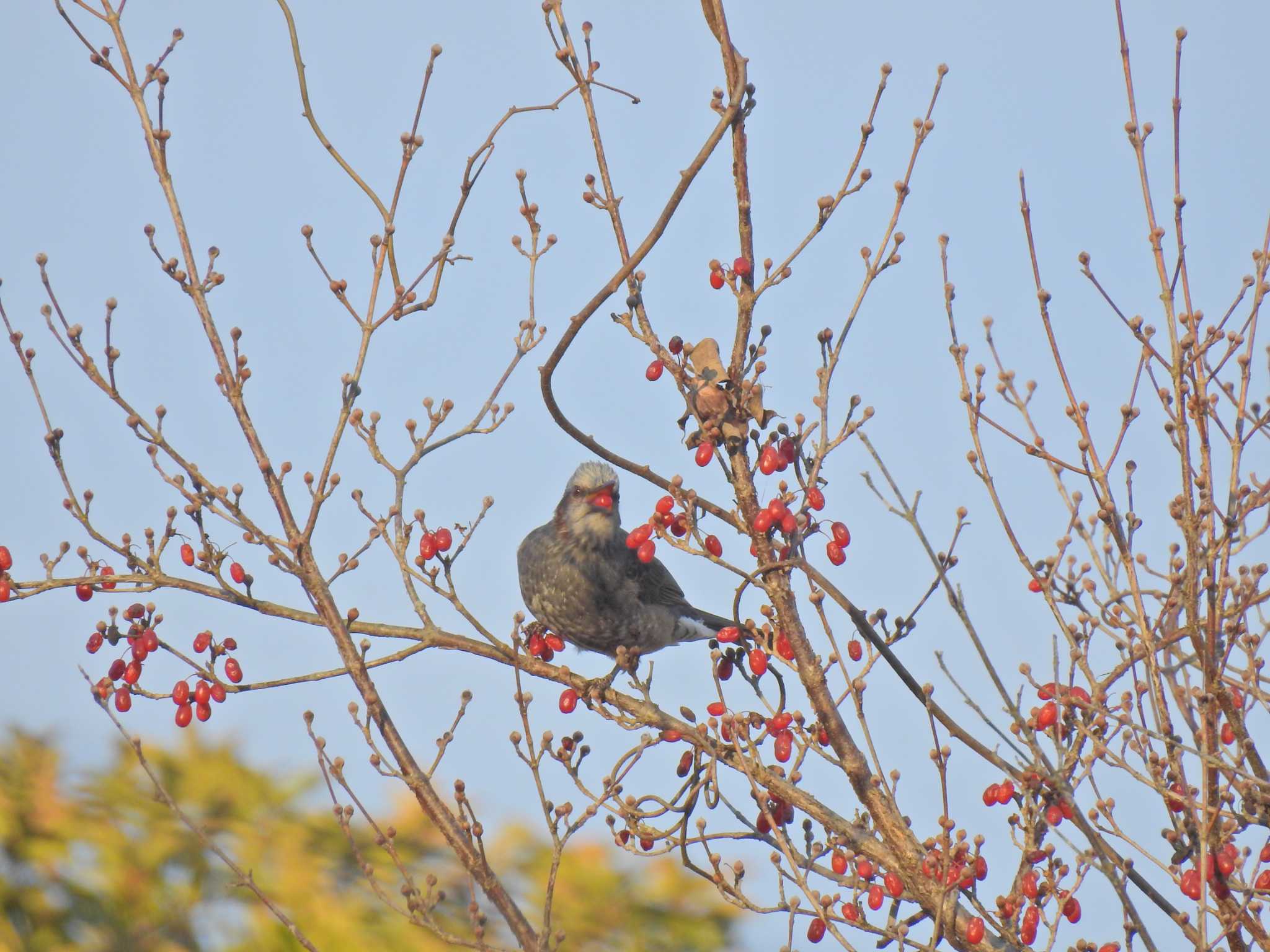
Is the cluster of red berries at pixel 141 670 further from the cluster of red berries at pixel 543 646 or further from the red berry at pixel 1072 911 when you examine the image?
the red berry at pixel 1072 911

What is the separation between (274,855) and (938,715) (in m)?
3.06

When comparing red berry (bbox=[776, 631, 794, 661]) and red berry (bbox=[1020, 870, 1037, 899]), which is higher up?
red berry (bbox=[776, 631, 794, 661])

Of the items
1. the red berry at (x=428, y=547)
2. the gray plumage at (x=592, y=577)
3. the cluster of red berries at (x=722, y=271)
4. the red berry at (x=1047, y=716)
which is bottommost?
the red berry at (x=1047, y=716)

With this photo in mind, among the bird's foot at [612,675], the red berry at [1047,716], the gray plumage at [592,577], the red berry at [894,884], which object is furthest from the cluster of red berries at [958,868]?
the gray plumage at [592,577]

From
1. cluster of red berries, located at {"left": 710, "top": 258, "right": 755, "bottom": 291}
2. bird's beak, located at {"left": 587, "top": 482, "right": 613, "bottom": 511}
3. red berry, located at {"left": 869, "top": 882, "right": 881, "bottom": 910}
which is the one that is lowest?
red berry, located at {"left": 869, "top": 882, "right": 881, "bottom": 910}

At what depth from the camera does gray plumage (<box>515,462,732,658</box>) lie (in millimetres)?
6020

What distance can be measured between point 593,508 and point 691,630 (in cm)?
88

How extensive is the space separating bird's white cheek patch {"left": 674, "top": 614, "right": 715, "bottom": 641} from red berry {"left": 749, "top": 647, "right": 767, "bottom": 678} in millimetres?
3105

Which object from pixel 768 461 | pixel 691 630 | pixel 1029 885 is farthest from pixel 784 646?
pixel 691 630

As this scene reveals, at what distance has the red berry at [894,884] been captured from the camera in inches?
126

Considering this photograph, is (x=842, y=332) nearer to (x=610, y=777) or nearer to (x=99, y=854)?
(x=610, y=777)

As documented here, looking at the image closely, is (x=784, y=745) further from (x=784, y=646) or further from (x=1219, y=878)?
(x=1219, y=878)

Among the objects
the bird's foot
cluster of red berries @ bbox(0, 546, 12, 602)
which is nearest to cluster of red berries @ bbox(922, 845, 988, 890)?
the bird's foot

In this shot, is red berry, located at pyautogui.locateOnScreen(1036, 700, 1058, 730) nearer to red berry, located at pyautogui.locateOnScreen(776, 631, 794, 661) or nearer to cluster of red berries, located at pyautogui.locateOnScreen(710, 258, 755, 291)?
red berry, located at pyautogui.locateOnScreen(776, 631, 794, 661)
